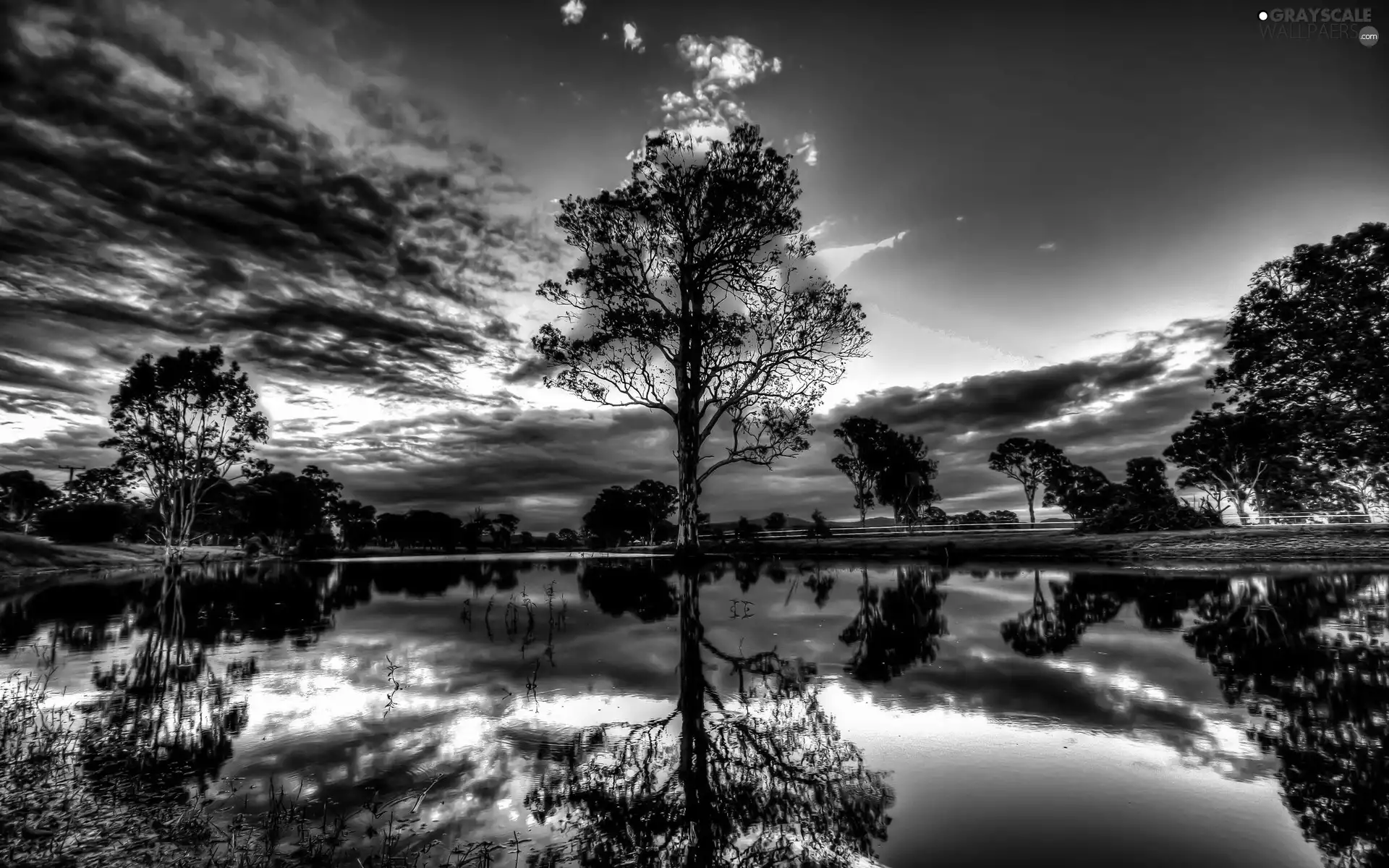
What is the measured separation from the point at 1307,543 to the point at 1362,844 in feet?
113

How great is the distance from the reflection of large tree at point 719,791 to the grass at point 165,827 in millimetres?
664

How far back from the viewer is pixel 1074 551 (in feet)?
102

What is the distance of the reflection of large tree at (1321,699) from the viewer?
325cm

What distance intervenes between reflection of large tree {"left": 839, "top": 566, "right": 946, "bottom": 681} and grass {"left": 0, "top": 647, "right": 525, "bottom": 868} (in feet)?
17.8

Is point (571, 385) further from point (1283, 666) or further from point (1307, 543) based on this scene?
point (1307, 543)

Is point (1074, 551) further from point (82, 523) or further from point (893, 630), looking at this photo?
point (82, 523)

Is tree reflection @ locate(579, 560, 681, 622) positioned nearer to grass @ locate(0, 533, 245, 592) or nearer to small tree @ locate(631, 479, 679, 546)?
grass @ locate(0, 533, 245, 592)

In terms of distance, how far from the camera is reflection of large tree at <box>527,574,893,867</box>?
3.02 meters

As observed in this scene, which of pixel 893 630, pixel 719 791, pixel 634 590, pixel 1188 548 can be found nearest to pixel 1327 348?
pixel 1188 548

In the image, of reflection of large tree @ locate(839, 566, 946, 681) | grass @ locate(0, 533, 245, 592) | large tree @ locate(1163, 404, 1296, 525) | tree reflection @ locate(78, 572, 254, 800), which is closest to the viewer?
tree reflection @ locate(78, 572, 254, 800)

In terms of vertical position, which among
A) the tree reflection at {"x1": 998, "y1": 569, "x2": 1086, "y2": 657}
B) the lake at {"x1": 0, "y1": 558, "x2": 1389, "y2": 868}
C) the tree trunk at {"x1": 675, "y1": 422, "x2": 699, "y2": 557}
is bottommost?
the tree reflection at {"x1": 998, "y1": 569, "x2": 1086, "y2": 657}

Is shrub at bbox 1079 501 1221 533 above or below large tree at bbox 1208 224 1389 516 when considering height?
below

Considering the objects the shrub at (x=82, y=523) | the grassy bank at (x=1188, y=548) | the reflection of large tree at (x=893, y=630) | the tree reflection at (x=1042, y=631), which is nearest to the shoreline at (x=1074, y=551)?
the grassy bank at (x=1188, y=548)

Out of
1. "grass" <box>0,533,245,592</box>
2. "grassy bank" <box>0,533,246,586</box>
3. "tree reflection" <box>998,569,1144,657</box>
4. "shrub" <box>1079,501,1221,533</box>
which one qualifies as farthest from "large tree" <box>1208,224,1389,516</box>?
"grassy bank" <box>0,533,246,586</box>
